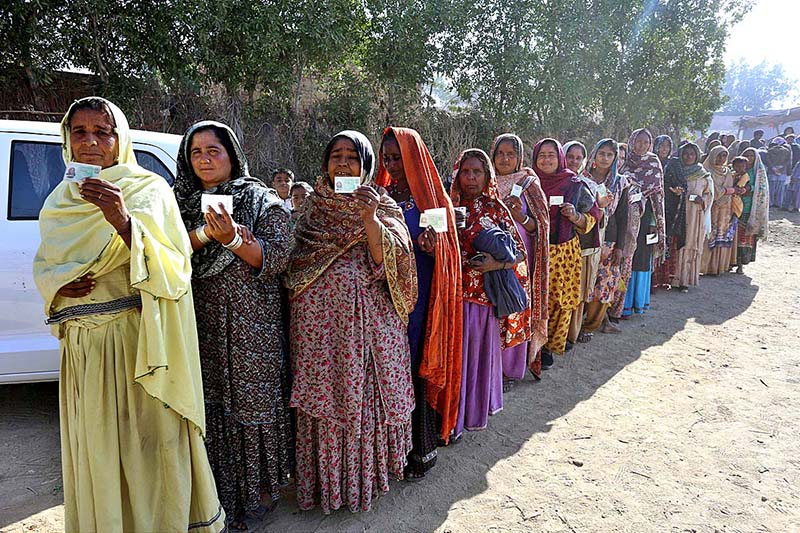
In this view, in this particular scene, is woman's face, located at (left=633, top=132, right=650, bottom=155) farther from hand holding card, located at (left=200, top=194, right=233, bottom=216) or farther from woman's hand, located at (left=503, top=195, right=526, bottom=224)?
hand holding card, located at (left=200, top=194, right=233, bottom=216)

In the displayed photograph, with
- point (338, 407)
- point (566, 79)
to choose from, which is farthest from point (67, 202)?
point (566, 79)

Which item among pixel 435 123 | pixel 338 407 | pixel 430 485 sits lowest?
pixel 430 485

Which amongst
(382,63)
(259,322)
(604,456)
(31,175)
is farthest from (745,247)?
(31,175)

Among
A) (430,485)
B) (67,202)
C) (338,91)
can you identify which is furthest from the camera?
(338,91)

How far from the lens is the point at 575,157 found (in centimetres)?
500

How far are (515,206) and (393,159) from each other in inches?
51.9

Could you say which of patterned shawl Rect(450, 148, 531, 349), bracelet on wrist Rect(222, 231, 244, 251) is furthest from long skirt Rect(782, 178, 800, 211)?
bracelet on wrist Rect(222, 231, 244, 251)

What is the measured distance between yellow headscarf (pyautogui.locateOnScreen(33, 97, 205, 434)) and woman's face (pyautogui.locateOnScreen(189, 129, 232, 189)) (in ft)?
0.88

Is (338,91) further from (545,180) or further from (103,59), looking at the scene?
(545,180)

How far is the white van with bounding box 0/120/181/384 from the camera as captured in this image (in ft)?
10.4

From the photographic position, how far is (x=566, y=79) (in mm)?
11500

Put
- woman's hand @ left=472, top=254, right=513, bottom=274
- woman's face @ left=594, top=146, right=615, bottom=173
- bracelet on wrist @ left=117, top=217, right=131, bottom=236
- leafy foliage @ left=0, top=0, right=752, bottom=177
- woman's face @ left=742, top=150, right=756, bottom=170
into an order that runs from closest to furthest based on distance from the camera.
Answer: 1. bracelet on wrist @ left=117, top=217, right=131, bottom=236
2. woman's hand @ left=472, top=254, right=513, bottom=274
3. woman's face @ left=594, top=146, right=615, bottom=173
4. leafy foliage @ left=0, top=0, right=752, bottom=177
5. woman's face @ left=742, top=150, right=756, bottom=170

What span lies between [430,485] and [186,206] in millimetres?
2045

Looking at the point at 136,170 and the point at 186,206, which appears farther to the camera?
the point at 186,206
